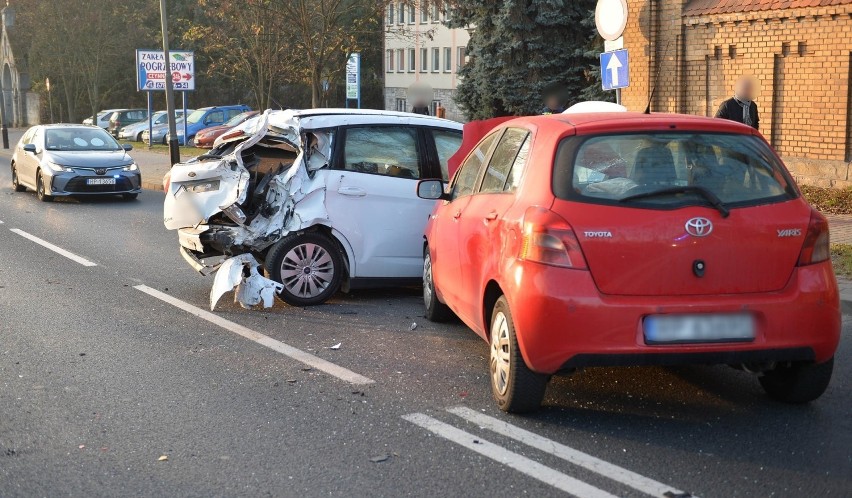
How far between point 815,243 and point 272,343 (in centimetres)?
394

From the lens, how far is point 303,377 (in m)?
6.81

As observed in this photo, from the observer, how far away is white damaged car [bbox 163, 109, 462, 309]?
9195 millimetres

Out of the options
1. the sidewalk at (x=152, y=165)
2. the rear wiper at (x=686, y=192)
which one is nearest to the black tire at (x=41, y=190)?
the sidewalk at (x=152, y=165)

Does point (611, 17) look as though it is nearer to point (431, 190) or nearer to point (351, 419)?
point (431, 190)

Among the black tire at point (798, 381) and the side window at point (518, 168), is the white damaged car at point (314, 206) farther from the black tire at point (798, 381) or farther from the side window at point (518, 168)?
the black tire at point (798, 381)

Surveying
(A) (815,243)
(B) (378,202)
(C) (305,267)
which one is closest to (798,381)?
(A) (815,243)

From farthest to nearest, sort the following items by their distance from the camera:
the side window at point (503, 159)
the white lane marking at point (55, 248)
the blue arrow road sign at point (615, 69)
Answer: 1. the blue arrow road sign at point (615, 69)
2. the white lane marking at point (55, 248)
3. the side window at point (503, 159)

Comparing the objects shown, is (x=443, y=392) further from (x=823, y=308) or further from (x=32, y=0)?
(x=32, y=0)

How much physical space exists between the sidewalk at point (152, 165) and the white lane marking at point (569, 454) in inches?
777

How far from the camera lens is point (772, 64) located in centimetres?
1725

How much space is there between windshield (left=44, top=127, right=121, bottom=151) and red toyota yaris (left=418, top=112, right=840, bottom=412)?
17.3 m

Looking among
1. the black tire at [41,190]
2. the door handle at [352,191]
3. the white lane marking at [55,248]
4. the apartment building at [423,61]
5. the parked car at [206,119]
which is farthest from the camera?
the apartment building at [423,61]

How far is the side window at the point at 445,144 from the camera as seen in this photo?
971cm

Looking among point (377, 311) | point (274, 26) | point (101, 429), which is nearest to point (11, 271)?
point (377, 311)
